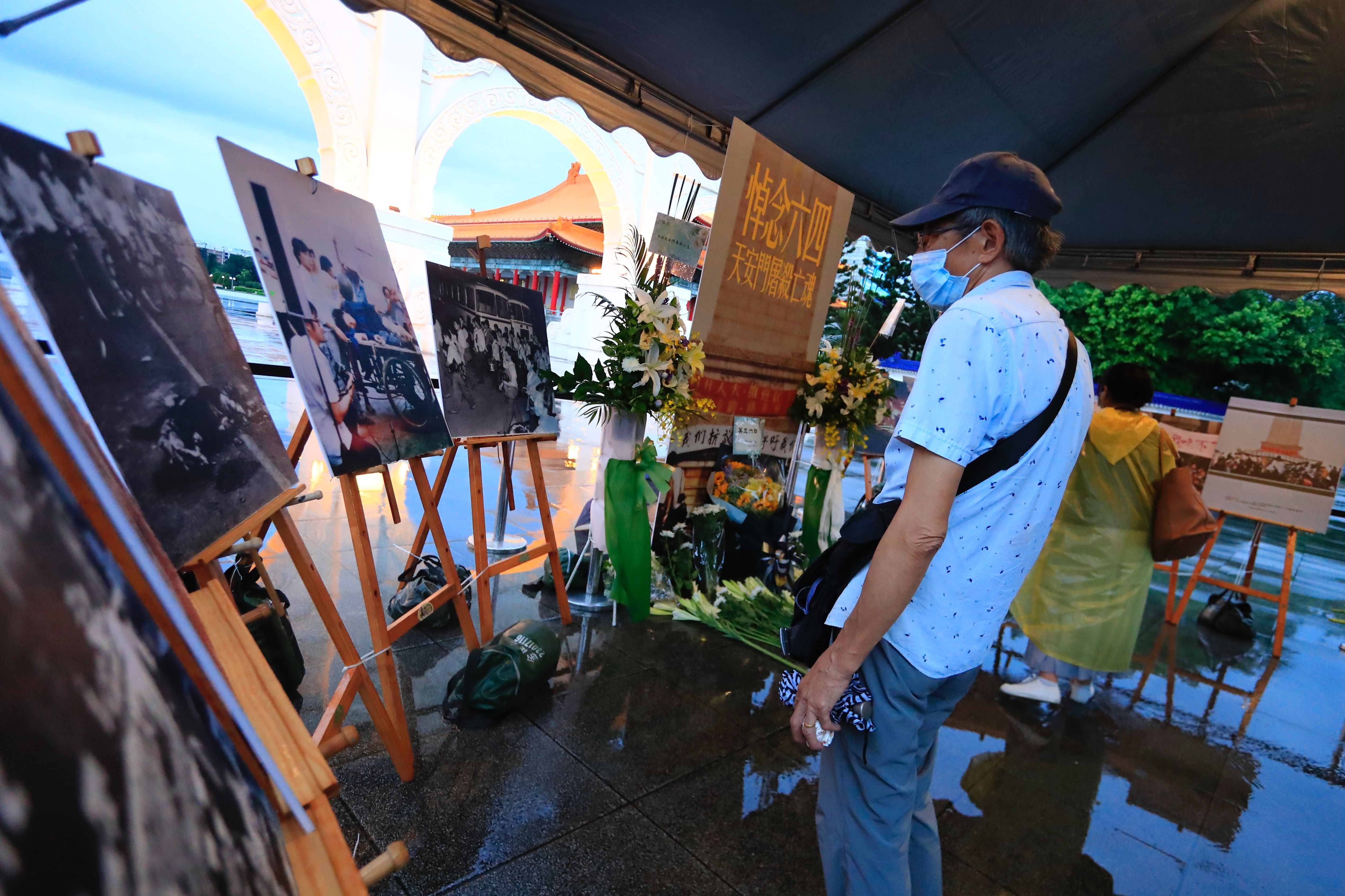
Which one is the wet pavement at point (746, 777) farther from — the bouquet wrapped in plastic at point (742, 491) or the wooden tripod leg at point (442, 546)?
the bouquet wrapped in plastic at point (742, 491)

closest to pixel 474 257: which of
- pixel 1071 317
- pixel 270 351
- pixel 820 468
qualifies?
pixel 270 351

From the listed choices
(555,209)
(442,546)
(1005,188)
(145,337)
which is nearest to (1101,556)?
(1005,188)

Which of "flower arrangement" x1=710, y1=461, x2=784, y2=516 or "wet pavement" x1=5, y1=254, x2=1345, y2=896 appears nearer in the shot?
"wet pavement" x1=5, y1=254, x2=1345, y2=896

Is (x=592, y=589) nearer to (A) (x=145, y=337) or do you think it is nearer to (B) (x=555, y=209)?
(A) (x=145, y=337)

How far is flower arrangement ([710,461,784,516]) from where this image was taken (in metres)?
3.92

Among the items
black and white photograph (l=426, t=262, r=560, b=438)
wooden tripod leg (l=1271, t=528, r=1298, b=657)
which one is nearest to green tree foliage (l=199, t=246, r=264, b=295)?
black and white photograph (l=426, t=262, r=560, b=438)

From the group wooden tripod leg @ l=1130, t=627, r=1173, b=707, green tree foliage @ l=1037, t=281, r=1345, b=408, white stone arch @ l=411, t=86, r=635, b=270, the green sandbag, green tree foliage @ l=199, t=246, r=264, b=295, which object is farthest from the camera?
green tree foliage @ l=1037, t=281, r=1345, b=408

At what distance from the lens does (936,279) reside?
1430 millimetres

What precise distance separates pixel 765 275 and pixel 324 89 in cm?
813

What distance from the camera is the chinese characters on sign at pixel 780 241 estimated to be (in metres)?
3.57

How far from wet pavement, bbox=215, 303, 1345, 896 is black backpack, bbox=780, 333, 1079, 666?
0.91 metres

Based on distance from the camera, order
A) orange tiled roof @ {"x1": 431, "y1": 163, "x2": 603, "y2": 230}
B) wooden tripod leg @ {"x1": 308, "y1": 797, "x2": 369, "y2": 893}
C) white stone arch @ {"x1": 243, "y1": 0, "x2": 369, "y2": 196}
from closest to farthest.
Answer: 1. wooden tripod leg @ {"x1": 308, "y1": 797, "x2": 369, "y2": 893}
2. white stone arch @ {"x1": 243, "y1": 0, "x2": 369, "y2": 196}
3. orange tiled roof @ {"x1": 431, "y1": 163, "x2": 603, "y2": 230}

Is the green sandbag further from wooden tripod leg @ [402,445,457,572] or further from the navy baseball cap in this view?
the navy baseball cap

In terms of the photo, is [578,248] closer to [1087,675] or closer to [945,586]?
[1087,675]
